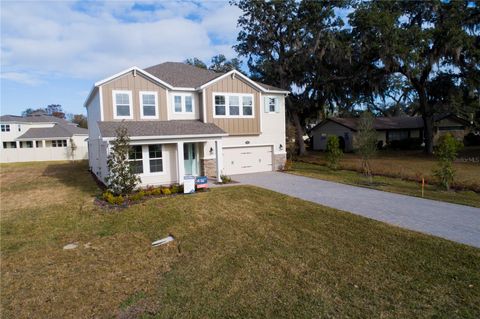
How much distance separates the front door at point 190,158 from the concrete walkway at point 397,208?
4126 mm

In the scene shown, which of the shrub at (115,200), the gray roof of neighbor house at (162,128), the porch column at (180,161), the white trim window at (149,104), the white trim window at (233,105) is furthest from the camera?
the white trim window at (233,105)

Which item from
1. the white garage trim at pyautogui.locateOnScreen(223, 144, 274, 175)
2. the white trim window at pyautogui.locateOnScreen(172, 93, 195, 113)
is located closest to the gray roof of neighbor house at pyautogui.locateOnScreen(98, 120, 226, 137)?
the white trim window at pyautogui.locateOnScreen(172, 93, 195, 113)

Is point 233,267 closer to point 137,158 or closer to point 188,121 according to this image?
point 137,158

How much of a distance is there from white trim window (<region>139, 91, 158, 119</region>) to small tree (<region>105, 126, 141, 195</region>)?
3.93 meters

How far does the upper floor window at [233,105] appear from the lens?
18141 millimetres

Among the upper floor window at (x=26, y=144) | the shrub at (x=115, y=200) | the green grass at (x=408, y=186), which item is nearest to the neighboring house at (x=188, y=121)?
the shrub at (x=115, y=200)

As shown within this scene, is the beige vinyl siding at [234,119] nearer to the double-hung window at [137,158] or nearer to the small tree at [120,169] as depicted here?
the double-hung window at [137,158]

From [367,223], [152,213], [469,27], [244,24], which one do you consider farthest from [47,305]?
[469,27]

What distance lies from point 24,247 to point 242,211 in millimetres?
5897

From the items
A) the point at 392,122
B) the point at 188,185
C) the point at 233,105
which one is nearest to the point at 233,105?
the point at 233,105

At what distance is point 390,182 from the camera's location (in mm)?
15375

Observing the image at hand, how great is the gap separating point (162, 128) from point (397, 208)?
11.0m

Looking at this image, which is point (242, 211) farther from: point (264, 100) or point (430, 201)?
point (264, 100)

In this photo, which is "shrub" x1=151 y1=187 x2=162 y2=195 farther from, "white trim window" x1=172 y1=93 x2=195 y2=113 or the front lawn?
"white trim window" x1=172 y1=93 x2=195 y2=113
